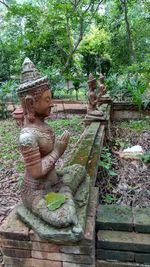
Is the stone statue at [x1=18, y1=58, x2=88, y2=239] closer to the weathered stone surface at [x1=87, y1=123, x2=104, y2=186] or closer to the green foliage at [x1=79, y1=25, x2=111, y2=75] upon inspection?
the weathered stone surface at [x1=87, y1=123, x2=104, y2=186]

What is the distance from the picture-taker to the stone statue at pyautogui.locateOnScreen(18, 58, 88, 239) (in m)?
1.42

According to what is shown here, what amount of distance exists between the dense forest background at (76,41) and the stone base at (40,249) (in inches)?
201

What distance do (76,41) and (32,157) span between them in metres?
10.1

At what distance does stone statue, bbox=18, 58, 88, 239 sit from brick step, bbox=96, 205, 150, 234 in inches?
8.1

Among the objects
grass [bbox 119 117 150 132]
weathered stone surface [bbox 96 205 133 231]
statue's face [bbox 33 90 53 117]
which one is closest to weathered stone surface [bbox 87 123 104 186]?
weathered stone surface [bbox 96 205 133 231]

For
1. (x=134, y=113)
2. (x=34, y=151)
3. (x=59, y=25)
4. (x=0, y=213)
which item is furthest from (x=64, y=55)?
(x=34, y=151)

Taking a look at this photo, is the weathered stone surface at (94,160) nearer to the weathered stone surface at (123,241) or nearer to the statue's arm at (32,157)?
the weathered stone surface at (123,241)

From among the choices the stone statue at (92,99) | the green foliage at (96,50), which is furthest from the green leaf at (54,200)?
the green foliage at (96,50)

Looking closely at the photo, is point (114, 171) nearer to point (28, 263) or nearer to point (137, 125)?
point (28, 263)

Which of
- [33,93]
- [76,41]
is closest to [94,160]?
[33,93]

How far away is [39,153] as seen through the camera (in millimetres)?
1467

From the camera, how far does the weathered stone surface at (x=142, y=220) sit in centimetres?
164

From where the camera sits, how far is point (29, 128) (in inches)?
60.2

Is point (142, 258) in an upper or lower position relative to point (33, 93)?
lower
